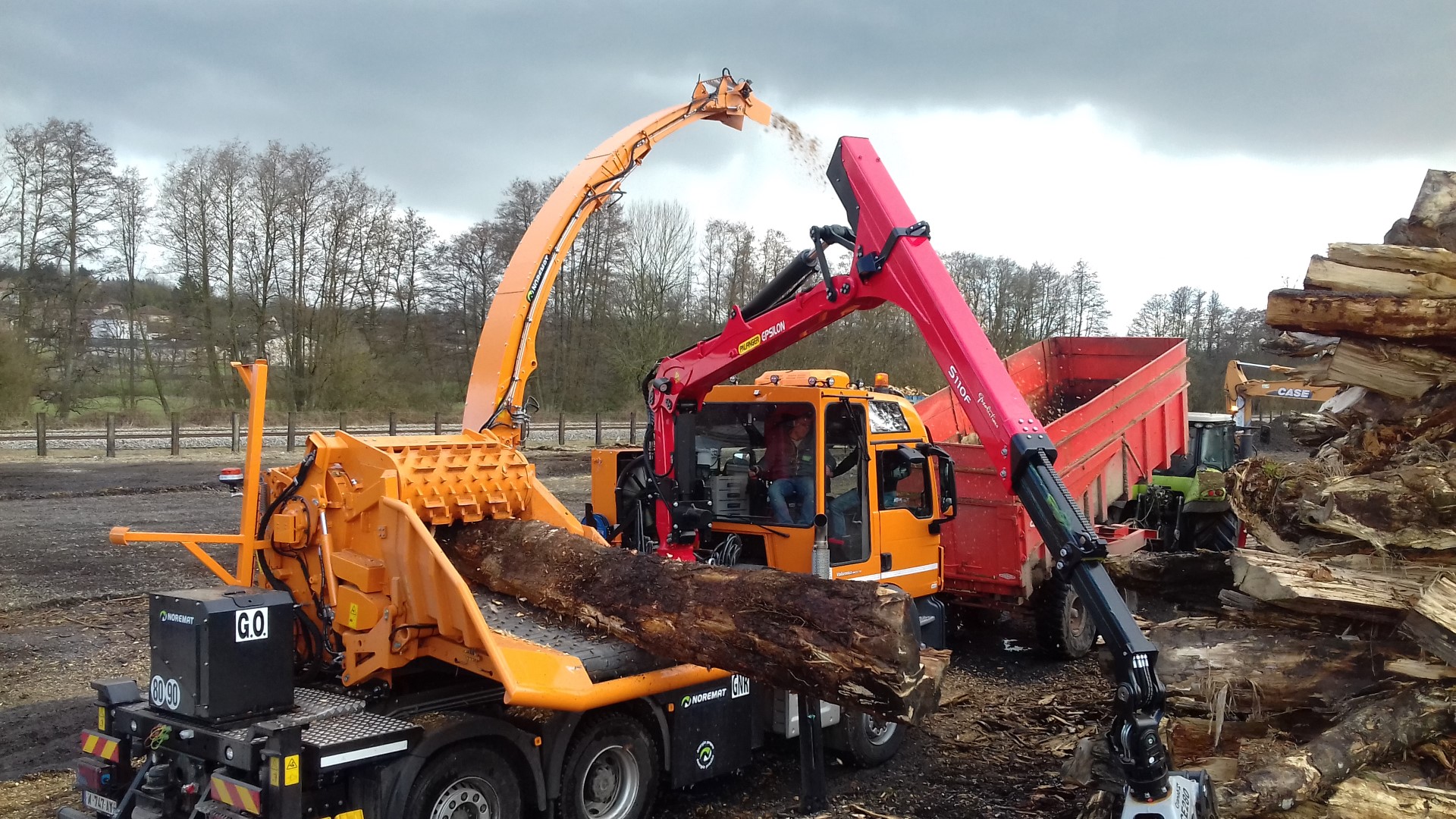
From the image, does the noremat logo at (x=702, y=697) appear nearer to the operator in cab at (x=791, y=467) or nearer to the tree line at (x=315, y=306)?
the operator in cab at (x=791, y=467)

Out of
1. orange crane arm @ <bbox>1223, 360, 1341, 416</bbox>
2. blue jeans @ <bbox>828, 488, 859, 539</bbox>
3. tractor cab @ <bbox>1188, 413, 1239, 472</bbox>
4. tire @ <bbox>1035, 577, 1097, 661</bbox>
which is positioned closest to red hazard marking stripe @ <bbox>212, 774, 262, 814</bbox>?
blue jeans @ <bbox>828, 488, 859, 539</bbox>

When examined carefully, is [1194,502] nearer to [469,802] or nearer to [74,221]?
[469,802]

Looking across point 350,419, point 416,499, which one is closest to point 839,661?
point 416,499

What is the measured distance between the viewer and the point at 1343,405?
250 inches

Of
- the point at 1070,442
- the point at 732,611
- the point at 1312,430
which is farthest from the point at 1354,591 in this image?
the point at 1070,442

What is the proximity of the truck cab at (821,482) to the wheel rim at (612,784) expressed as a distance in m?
1.70

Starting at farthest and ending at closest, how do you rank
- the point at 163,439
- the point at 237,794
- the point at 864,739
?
the point at 163,439 → the point at 864,739 → the point at 237,794

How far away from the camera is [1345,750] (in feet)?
15.2

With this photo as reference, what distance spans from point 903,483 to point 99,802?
504 cm

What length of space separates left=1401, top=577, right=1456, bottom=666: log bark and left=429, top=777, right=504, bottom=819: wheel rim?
4.42 metres

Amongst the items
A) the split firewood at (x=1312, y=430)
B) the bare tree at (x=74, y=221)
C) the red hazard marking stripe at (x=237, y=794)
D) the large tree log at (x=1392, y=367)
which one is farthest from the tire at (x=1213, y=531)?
the bare tree at (x=74, y=221)

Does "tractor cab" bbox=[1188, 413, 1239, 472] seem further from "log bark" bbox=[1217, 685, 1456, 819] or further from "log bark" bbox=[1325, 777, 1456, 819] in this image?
"log bark" bbox=[1325, 777, 1456, 819]

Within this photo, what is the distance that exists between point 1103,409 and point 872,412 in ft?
11.4

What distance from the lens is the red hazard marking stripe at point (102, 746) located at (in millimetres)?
4727
